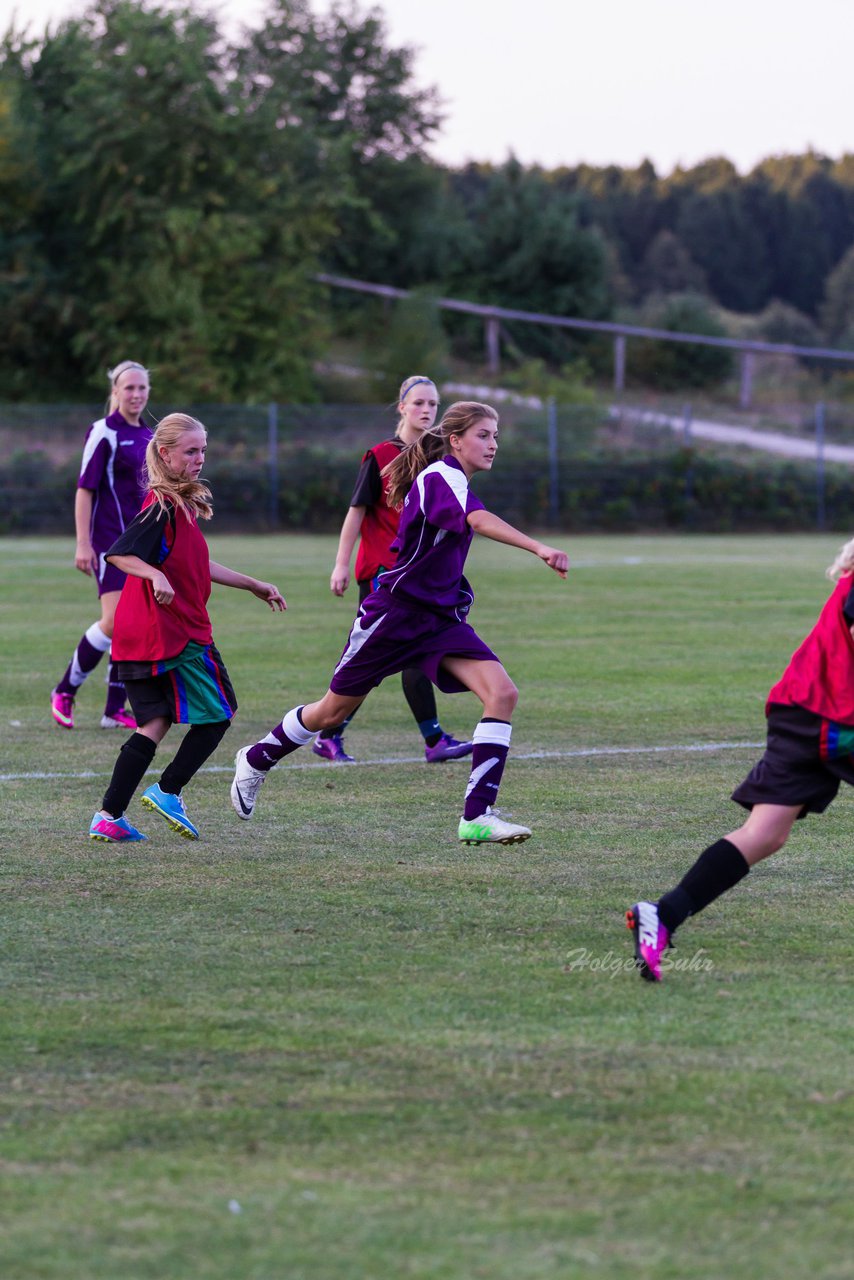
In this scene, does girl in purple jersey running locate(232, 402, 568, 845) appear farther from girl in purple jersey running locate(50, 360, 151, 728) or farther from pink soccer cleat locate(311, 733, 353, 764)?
girl in purple jersey running locate(50, 360, 151, 728)

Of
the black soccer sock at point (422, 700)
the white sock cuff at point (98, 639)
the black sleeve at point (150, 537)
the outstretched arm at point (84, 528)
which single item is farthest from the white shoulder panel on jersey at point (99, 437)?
the black sleeve at point (150, 537)

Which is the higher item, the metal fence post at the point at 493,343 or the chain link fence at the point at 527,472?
the metal fence post at the point at 493,343

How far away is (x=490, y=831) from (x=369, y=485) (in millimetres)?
2861

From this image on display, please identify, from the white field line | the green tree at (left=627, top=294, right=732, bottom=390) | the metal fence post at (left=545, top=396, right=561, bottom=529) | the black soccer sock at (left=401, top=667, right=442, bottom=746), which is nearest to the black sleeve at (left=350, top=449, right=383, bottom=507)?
the black soccer sock at (left=401, top=667, right=442, bottom=746)

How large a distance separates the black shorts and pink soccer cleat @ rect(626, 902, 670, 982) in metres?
0.42

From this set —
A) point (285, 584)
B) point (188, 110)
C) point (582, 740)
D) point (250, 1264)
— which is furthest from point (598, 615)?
point (188, 110)

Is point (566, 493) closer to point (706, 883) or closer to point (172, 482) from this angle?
point (172, 482)

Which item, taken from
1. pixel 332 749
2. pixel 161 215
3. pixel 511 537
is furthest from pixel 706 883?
pixel 161 215

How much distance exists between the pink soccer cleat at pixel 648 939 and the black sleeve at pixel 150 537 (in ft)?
8.68

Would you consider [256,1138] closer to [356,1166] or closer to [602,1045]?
[356,1166]

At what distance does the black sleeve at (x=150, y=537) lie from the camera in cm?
650

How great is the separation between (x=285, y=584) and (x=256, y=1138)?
16.4m

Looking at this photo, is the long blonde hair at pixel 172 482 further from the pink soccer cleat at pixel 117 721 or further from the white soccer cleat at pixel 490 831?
the pink soccer cleat at pixel 117 721

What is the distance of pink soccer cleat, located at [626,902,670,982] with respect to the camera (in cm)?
469
